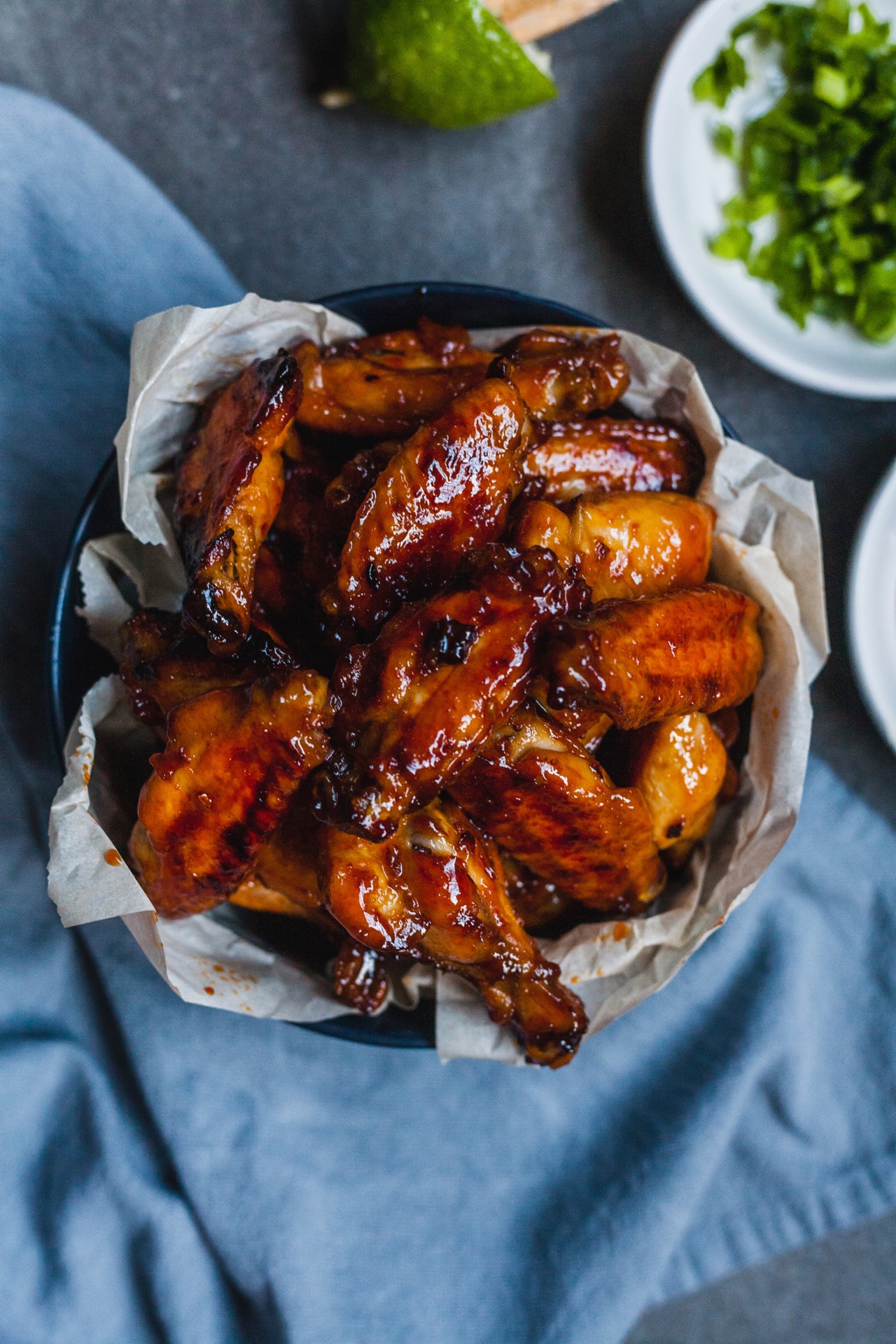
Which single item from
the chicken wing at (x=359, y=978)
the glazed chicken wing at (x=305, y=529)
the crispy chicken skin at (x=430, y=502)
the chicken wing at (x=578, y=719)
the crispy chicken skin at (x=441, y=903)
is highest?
the crispy chicken skin at (x=430, y=502)

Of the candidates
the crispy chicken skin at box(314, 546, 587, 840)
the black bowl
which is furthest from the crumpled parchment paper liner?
the crispy chicken skin at box(314, 546, 587, 840)

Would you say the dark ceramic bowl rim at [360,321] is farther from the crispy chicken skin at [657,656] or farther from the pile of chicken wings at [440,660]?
the crispy chicken skin at [657,656]

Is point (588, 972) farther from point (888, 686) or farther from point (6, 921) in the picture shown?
point (6, 921)

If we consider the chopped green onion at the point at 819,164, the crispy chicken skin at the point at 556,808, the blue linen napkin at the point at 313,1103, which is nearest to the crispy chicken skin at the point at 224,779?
the crispy chicken skin at the point at 556,808

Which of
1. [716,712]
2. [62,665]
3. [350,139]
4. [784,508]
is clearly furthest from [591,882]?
[350,139]

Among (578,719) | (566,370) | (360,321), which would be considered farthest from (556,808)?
(360,321)

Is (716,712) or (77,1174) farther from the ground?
(716,712)

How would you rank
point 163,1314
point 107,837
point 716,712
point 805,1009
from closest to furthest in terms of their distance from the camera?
1. point 107,837
2. point 716,712
3. point 163,1314
4. point 805,1009
